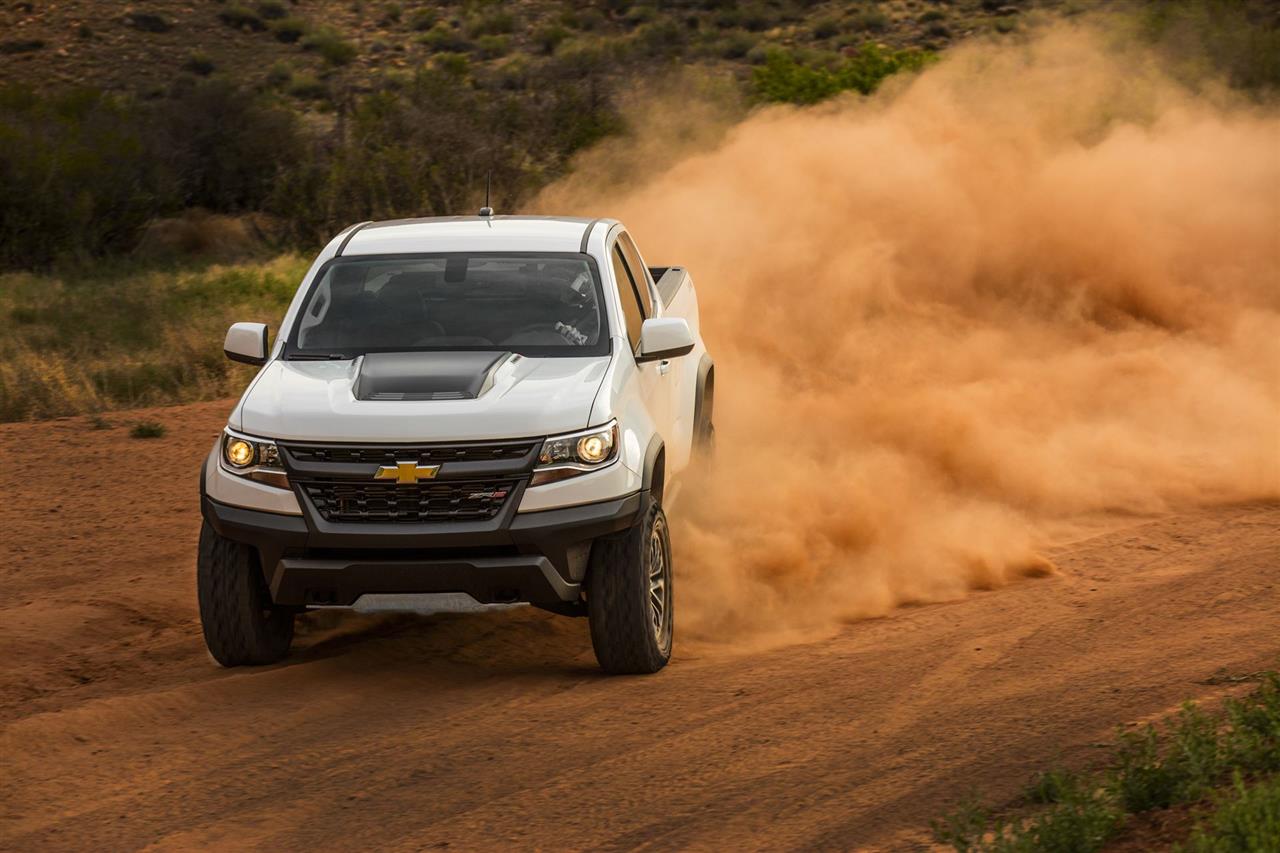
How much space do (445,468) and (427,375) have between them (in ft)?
1.69

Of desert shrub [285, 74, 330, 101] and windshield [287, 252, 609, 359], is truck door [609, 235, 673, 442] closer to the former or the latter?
windshield [287, 252, 609, 359]

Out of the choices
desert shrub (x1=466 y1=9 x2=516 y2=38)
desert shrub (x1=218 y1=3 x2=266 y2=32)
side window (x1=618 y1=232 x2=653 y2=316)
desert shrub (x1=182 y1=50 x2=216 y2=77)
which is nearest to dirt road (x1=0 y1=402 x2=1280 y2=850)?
side window (x1=618 y1=232 x2=653 y2=316)

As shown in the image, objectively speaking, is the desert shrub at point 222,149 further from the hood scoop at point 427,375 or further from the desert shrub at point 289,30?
the hood scoop at point 427,375

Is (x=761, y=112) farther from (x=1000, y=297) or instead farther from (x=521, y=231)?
(x=521, y=231)

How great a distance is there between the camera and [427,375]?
6.55 meters

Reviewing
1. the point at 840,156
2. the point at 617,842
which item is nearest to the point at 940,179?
the point at 840,156

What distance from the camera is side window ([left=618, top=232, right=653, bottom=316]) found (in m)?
8.16

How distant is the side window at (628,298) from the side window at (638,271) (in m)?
0.09

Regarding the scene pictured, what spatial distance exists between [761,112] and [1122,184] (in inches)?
230

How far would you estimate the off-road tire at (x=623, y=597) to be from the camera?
6.44 meters

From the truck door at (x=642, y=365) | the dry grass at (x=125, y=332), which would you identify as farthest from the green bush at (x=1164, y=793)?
the dry grass at (x=125, y=332)

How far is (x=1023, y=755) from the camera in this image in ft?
17.7

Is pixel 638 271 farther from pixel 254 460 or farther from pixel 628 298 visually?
pixel 254 460

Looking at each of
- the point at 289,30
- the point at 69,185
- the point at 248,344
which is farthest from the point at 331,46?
the point at 248,344
